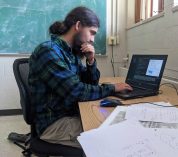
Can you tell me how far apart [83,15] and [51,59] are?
0.41 metres

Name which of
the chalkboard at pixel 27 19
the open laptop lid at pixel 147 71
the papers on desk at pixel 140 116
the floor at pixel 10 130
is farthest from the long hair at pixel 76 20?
the chalkboard at pixel 27 19

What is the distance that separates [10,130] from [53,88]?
5.70ft

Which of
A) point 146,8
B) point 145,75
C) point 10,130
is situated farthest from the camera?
point 146,8

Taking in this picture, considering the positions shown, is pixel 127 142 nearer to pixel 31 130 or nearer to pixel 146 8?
pixel 31 130

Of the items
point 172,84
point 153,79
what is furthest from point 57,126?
point 172,84

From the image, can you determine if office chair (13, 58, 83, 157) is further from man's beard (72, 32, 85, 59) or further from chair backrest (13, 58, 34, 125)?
man's beard (72, 32, 85, 59)

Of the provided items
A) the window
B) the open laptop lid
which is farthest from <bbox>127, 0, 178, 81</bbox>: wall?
the open laptop lid

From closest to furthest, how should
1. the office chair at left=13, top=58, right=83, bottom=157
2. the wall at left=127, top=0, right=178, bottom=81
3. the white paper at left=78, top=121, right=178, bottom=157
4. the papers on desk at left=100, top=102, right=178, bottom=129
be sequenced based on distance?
the white paper at left=78, top=121, right=178, bottom=157
the papers on desk at left=100, top=102, right=178, bottom=129
the office chair at left=13, top=58, right=83, bottom=157
the wall at left=127, top=0, right=178, bottom=81

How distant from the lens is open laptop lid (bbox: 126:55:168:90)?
1.42 m

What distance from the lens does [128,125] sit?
0.81 m

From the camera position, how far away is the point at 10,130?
265 centimetres

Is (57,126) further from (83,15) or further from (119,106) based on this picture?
(83,15)

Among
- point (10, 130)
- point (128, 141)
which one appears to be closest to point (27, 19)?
point (10, 130)

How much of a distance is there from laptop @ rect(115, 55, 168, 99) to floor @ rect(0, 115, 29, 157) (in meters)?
1.21
